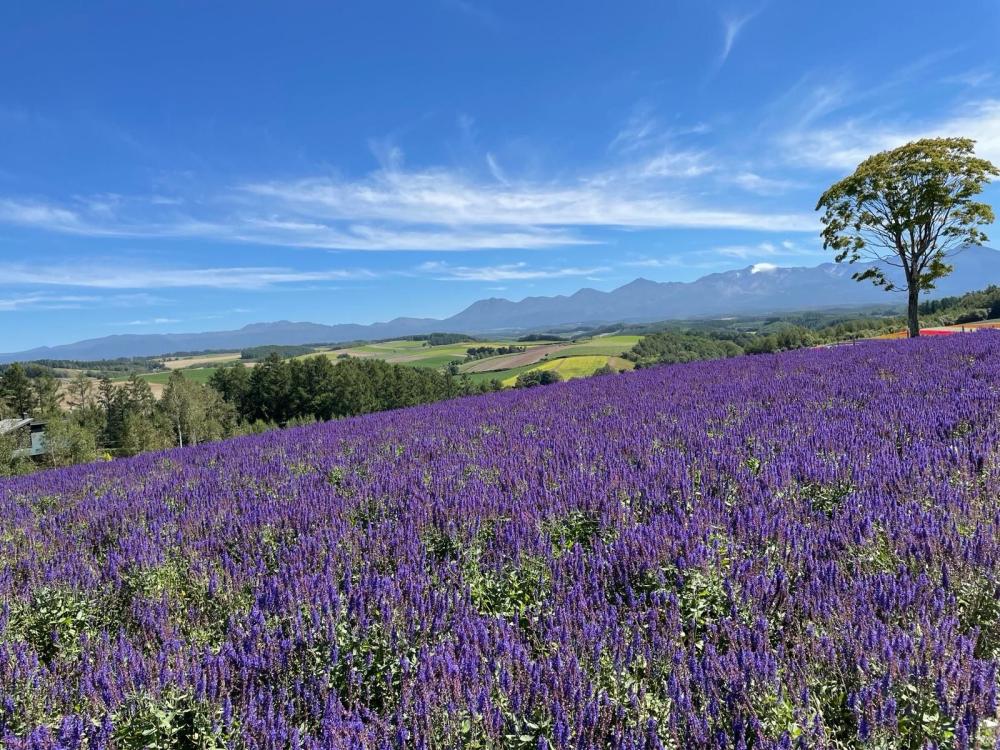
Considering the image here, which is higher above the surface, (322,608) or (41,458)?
(322,608)

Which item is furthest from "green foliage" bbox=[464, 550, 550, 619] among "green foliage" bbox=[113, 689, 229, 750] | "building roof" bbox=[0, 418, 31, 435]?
"building roof" bbox=[0, 418, 31, 435]

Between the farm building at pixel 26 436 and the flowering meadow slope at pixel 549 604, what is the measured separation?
46.0m

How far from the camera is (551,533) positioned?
12.0ft

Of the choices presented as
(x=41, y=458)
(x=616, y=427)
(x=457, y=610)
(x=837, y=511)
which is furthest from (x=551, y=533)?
(x=41, y=458)

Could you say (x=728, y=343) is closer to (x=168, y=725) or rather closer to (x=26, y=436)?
(x=26, y=436)

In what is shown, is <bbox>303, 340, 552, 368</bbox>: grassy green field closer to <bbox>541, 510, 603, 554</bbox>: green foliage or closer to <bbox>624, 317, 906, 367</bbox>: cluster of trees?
<bbox>624, 317, 906, 367</bbox>: cluster of trees

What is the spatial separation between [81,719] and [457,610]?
4.91 ft

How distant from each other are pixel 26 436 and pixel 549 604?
196 ft

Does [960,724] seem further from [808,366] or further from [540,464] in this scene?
[808,366]

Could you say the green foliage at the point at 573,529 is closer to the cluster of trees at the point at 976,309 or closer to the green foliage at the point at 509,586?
the green foliage at the point at 509,586

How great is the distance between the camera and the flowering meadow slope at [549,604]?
1907 millimetres

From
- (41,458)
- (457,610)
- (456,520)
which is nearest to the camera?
(457,610)

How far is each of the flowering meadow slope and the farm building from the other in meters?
46.0

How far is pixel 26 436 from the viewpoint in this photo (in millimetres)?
46312
